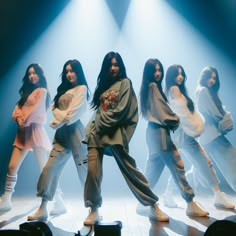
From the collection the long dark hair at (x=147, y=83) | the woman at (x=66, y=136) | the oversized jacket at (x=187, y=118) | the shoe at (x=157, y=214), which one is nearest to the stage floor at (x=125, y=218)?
the shoe at (x=157, y=214)

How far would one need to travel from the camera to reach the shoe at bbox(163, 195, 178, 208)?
12.9 feet

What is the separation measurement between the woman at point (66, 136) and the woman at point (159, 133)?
27.8 inches

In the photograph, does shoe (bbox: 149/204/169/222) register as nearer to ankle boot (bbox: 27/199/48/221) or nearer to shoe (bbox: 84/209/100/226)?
shoe (bbox: 84/209/100/226)

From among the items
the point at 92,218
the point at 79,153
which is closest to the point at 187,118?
the point at 79,153

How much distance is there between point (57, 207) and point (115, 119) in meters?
1.32

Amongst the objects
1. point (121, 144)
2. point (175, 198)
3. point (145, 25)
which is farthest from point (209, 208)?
point (145, 25)

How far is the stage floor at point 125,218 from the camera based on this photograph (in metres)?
3.07

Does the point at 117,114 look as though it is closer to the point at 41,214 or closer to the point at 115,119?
the point at 115,119

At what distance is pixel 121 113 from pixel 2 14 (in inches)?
93.3

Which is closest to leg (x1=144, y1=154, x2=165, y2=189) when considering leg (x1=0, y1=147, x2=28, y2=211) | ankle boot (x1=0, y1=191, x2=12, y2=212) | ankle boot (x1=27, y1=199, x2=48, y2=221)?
ankle boot (x1=27, y1=199, x2=48, y2=221)

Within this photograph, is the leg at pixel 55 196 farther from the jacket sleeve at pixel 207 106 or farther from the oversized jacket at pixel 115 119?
the jacket sleeve at pixel 207 106

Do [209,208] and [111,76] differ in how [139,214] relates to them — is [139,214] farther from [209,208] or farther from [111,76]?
[111,76]

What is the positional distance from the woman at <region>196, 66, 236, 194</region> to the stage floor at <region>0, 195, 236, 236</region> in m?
0.45

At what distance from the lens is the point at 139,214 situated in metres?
3.65
